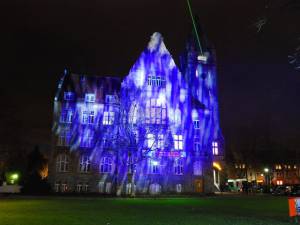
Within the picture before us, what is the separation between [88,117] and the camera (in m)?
60.8

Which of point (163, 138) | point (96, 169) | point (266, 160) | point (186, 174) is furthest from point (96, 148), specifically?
point (266, 160)

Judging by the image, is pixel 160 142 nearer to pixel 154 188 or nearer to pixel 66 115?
pixel 154 188

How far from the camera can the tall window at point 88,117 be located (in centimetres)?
6053

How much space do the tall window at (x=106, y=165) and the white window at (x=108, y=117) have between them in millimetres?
6027

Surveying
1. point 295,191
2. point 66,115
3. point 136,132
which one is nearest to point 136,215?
point 136,132

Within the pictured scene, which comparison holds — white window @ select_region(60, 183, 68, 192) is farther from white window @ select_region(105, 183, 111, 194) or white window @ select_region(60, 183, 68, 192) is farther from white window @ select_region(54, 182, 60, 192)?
white window @ select_region(105, 183, 111, 194)

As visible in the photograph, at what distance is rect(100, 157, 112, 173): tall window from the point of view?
59.8 m

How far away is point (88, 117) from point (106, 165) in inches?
338

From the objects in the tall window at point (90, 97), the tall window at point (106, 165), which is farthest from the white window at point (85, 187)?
the tall window at point (90, 97)

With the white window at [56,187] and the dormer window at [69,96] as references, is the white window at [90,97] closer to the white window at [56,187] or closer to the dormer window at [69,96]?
the dormer window at [69,96]

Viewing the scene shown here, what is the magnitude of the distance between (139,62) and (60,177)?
23430 millimetres

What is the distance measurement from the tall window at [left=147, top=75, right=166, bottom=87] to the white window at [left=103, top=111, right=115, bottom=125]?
27.6ft

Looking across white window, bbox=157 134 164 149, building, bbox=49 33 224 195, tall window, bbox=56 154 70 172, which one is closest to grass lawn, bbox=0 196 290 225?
white window, bbox=157 134 164 149

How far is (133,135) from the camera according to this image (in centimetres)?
5297
